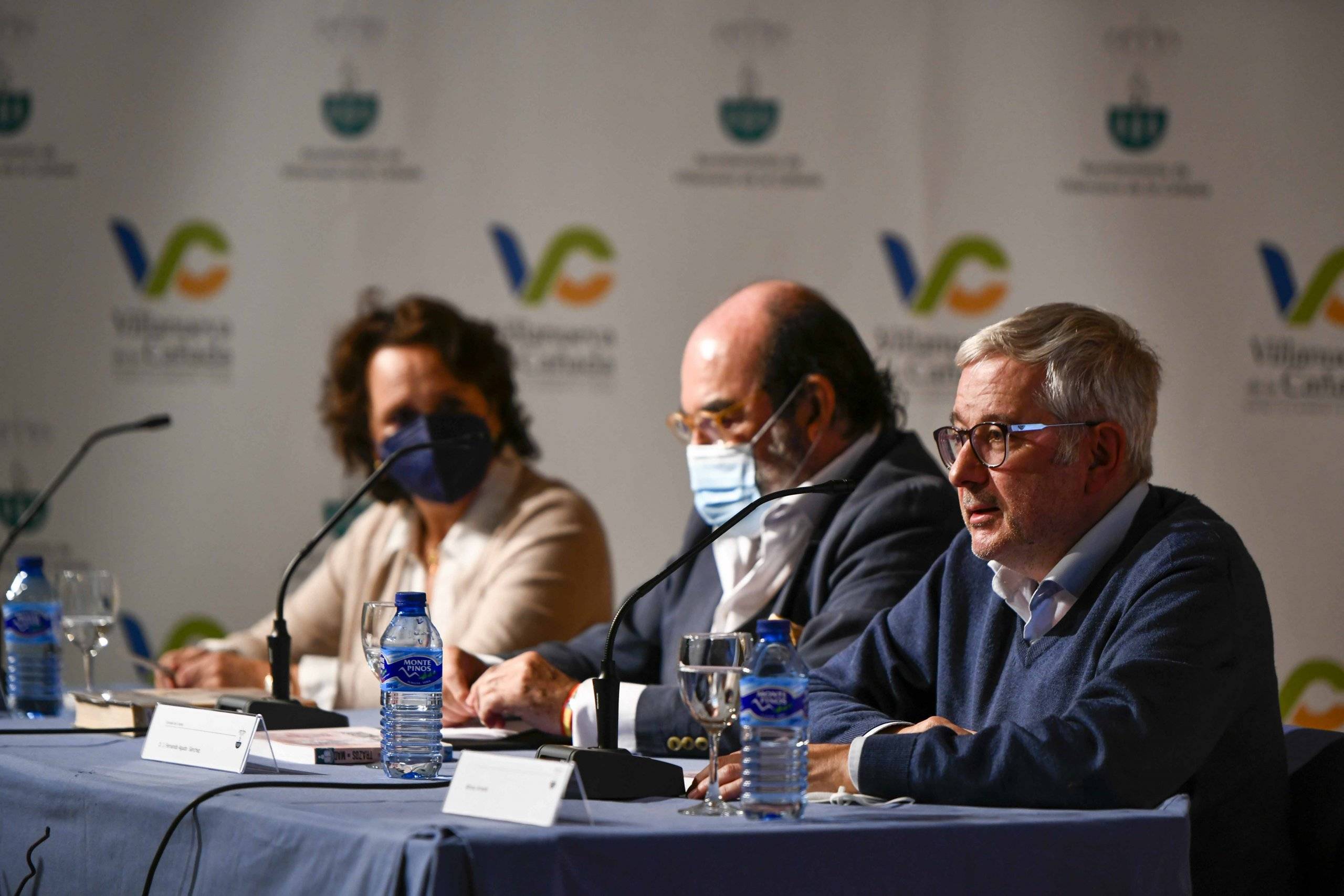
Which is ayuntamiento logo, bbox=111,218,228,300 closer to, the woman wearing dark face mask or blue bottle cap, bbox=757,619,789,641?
the woman wearing dark face mask

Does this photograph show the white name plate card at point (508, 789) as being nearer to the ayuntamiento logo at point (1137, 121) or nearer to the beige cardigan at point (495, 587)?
the beige cardigan at point (495, 587)

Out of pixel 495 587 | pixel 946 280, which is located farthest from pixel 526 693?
pixel 946 280

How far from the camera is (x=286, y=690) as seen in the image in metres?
2.65

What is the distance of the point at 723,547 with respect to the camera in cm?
290

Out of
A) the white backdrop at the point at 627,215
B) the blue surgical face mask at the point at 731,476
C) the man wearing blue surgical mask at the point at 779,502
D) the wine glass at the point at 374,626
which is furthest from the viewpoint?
the white backdrop at the point at 627,215

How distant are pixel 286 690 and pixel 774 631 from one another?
4.29 ft

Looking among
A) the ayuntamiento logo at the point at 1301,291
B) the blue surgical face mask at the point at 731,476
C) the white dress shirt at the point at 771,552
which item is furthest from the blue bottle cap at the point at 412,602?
the ayuntamiento logo at the point at 1301,291

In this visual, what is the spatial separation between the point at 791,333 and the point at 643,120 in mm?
2352

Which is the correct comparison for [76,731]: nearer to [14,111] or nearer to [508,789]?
[508,789]

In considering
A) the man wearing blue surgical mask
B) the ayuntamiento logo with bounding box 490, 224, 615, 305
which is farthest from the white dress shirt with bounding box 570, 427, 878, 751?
the ayuntamiento logo with bounding box 490, 224, 615, 305

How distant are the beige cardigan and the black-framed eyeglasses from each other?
5.23ft

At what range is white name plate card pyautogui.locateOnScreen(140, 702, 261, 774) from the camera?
6.23 ft

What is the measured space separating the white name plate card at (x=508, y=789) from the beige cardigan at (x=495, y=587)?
1.75 meters

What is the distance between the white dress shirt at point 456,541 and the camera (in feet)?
12.1
